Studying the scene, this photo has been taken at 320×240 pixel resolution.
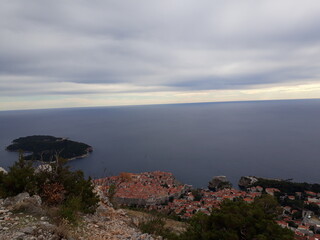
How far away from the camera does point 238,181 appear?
53.7 m

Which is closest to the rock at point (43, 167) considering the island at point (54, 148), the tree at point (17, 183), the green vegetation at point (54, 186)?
the green vegetation at point (54, 186)

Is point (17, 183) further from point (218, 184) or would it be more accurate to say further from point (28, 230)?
point (218, 184)

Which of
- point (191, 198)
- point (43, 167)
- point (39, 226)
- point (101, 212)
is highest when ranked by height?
point (43, 167)

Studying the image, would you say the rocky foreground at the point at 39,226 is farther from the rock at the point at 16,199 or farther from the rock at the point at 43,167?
the rock at the point at 43,167

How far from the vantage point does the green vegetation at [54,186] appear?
7409 mm

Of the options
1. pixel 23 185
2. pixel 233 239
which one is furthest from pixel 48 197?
pixel 233 239

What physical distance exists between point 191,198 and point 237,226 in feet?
116

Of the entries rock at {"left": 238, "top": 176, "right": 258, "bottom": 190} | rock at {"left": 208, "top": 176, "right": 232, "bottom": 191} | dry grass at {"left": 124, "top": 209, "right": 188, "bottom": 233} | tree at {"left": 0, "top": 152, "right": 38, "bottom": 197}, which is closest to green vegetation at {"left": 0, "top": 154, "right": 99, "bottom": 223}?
tree at {"left": 0, "top": 152, "right": 38, "bottom": 197}

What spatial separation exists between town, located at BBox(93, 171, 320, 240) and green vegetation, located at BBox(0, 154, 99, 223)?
19.2 m

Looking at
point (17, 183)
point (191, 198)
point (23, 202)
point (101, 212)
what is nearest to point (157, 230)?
point (101, 212)

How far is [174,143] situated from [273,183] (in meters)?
50.8

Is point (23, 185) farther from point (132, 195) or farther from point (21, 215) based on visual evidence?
point (132, 195)

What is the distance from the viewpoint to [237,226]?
19.1 feet

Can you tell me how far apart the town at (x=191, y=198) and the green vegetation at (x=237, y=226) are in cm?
2234
